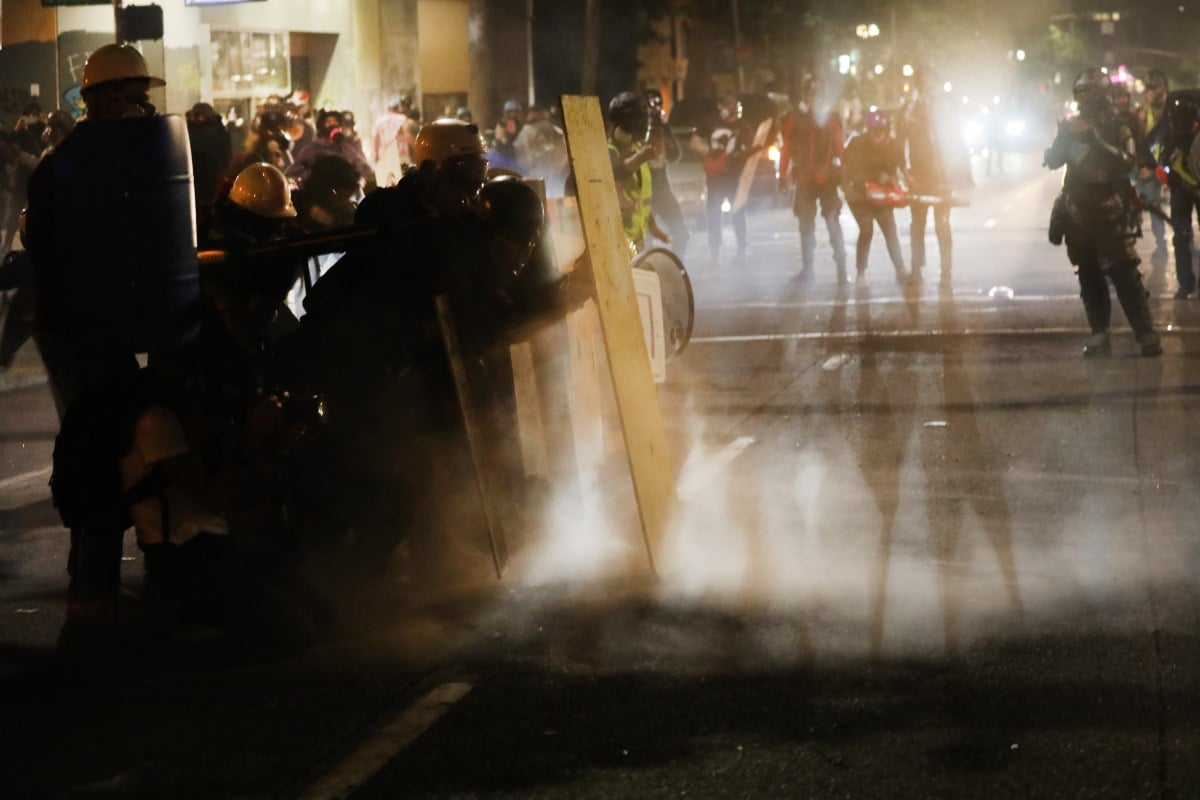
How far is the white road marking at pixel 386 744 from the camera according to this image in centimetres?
488

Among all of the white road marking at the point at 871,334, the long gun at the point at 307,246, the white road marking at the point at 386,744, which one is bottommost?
the white road marking at the point at 386,744

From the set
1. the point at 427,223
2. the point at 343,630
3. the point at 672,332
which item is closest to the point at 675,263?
the point at 672,332

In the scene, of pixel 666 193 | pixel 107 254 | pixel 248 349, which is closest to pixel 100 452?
pixel 107 254

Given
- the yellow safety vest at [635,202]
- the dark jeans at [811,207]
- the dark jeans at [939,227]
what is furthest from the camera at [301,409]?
the dark jeans at [811,207]

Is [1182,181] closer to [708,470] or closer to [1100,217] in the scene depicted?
[1100,217]

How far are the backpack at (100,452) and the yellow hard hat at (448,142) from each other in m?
1.73

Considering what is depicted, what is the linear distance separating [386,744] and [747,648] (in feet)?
4.51

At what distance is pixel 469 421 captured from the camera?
698 cm

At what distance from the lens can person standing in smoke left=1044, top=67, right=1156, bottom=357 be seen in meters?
12.6

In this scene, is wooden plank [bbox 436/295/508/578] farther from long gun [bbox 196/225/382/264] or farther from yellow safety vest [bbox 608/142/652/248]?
yellow safety vest [bbox 608/142/652/248]

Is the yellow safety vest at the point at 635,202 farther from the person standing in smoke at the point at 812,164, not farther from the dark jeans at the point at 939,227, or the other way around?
the person standing in smoke at the point at 812,164

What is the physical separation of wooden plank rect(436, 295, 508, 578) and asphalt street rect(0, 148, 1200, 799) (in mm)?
180

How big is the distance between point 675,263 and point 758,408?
3.22 ft

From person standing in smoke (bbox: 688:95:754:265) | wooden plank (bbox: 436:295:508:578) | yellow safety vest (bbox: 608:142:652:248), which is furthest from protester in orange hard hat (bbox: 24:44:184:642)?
person standing in smoke (bbox: 688:95:754:265)
